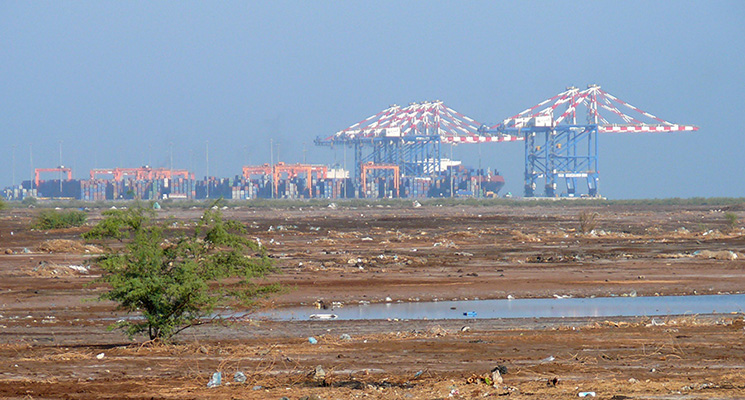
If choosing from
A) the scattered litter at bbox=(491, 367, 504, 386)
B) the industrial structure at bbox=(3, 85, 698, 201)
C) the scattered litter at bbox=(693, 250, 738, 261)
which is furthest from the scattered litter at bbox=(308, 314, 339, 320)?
the industrial structure at bbox=(3, 85, 698, 201)

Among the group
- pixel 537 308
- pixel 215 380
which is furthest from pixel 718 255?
pixel 215 380

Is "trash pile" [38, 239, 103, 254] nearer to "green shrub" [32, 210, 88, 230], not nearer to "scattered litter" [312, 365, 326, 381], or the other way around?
"green shrub" [32, 210, 88, 230]

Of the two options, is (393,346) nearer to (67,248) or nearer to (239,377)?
(239,377)

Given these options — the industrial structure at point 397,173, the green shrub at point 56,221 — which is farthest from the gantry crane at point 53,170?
the green shrub at point 56,221

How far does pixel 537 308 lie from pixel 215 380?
25.8ft

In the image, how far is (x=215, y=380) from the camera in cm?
756

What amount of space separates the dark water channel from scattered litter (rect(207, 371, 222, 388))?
208 inches

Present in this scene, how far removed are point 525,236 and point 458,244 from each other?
12.7 ft

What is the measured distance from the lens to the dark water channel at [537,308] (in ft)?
43.7

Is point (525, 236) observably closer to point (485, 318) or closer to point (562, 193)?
point (485, 318)

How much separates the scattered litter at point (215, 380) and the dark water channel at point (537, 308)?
17.3 ft

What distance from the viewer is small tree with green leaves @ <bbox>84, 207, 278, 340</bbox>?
9.37m

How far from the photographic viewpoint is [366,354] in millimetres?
9062

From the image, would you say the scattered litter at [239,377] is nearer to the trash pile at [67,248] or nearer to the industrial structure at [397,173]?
the trash pile at [67,248]
